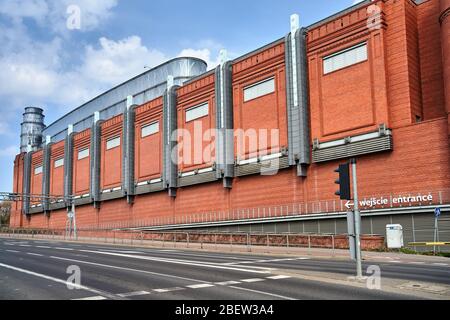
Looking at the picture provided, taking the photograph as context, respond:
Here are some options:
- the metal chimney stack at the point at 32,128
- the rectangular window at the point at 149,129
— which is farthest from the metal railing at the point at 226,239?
the metal chimney stack at the point at 32,128

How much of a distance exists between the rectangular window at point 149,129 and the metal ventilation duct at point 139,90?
7928 millimetres

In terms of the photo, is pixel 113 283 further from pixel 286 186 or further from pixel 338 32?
pixel 338 32

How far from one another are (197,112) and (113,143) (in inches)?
777

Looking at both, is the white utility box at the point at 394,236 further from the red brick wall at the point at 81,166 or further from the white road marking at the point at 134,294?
the red brick wall at the point at 81,166

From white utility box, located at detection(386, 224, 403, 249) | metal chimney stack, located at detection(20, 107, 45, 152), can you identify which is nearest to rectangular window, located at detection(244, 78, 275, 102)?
white utility box, located at detection(386, 224, 403, 249)

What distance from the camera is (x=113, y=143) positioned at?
6788cm

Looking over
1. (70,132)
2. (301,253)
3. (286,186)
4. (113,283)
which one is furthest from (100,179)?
(113,283)

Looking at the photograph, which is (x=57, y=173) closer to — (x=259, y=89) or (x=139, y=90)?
(x=139, y=90)

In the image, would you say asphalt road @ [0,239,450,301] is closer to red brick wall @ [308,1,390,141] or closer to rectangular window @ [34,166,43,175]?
red brick wall @ [308,1,390,141]

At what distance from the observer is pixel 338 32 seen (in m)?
39.3

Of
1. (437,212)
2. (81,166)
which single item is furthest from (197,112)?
(437,212)

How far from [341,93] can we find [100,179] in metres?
42.8

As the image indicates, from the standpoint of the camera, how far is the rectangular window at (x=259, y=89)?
45062mm
